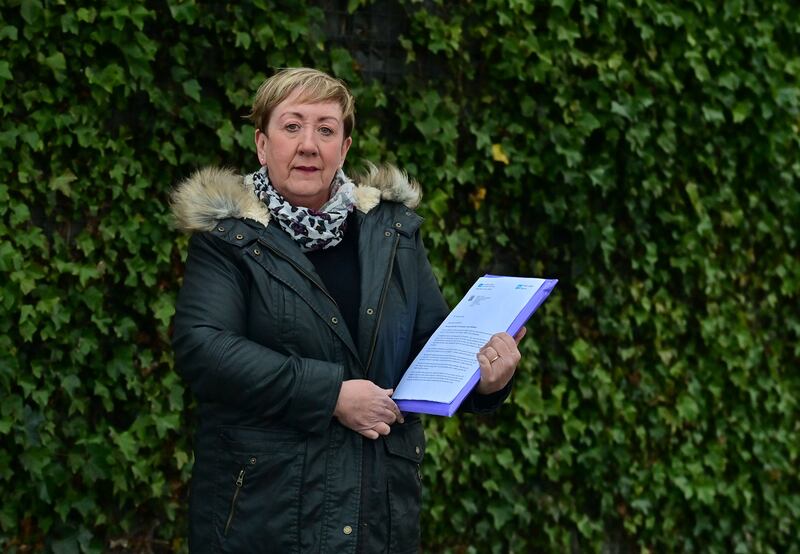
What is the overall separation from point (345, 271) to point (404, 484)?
0.52m

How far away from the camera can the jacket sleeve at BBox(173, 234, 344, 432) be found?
2.55 meters

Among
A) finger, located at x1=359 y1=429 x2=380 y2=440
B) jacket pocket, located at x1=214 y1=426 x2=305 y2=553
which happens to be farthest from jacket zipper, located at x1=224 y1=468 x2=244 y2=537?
finger, located at x1=359 y1=429 x2=380 y2=440

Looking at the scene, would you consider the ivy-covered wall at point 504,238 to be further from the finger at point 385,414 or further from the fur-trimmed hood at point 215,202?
the finger at point 385,414

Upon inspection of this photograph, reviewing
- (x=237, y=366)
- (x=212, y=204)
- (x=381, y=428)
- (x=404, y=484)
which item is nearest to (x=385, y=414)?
(x=381, y=428)

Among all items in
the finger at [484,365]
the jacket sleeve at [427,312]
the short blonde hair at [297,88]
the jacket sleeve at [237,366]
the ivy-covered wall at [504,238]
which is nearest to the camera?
the jacket sleeve at [237,366]

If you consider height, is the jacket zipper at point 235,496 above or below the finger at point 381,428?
below

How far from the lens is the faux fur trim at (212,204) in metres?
2.71

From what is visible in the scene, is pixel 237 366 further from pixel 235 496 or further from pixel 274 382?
pixel 235 496

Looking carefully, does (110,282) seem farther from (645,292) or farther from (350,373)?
(645,292)

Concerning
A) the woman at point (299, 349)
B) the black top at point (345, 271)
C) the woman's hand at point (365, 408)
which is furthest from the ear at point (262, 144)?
the woman's hand at point (365, 408)

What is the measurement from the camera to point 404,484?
9.10ft

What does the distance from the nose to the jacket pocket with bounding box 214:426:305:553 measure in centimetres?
64

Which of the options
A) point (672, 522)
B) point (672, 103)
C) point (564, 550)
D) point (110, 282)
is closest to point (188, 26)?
point (110, 282)

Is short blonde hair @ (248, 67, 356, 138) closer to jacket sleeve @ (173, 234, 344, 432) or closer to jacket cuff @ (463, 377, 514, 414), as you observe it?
jacket sleeve @ (173, 234, 344, 432)
